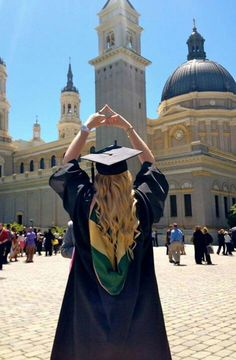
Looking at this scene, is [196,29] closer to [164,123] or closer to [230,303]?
[164,123]

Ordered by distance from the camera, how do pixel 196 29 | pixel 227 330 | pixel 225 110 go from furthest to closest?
pixel 196 29, pixel 225 110, pixel 227 330

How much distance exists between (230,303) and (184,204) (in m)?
28.6

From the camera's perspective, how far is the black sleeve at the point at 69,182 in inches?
103

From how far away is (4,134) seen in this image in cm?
6162

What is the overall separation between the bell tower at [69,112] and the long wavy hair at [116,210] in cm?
6512

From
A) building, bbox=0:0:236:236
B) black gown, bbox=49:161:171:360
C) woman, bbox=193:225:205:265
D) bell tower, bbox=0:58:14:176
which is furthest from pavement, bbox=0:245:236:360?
bell tower, bbox=0:58:14:176

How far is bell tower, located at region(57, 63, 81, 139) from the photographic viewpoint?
6725 centimetres

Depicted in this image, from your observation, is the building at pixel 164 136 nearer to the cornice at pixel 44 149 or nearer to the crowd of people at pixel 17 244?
the cornice at pixel 44 149

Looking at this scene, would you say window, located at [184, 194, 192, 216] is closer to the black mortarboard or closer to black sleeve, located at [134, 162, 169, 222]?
black sleeve, located at [134, 162, 169, 222]

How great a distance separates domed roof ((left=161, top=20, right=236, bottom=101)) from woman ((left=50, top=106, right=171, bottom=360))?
53.8 meters

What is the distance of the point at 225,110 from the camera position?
50.8 m

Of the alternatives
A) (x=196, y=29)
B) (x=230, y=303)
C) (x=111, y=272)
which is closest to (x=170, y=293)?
(x=230, y=303)

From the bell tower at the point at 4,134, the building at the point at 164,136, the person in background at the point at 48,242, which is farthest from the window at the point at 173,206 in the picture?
the bell tower at the point at 4,134

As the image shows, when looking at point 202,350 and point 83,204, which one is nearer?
point 83,204
